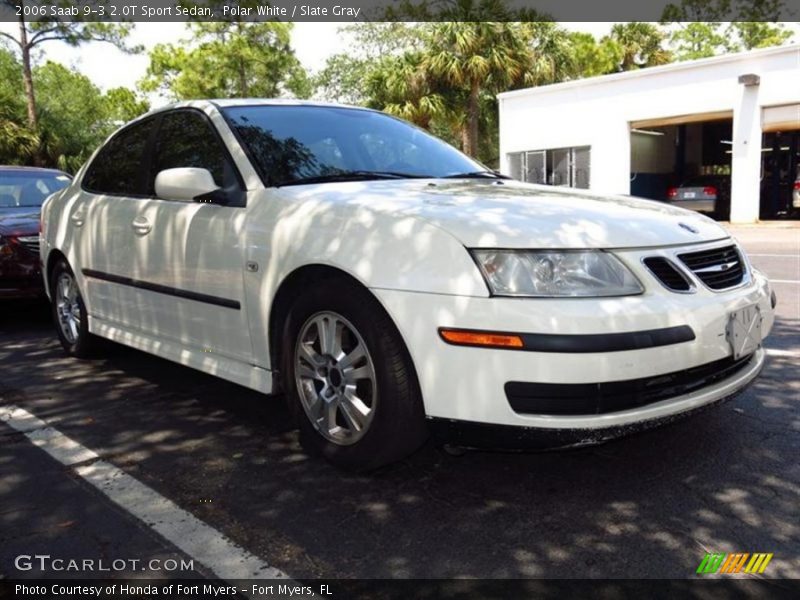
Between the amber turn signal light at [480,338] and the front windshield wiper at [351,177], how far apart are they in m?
1.21

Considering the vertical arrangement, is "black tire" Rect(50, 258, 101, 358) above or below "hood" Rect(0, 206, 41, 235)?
below

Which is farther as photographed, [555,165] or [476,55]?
[476,55]

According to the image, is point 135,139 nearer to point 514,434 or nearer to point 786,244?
point 514,434

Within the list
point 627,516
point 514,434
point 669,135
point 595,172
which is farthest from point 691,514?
point 669,135

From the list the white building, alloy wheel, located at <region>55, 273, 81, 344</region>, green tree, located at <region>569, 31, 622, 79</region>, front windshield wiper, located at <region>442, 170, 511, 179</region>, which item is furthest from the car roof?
green tree, located at <region>569, 31, 622, 79</region>

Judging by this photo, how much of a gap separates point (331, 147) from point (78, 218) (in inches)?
80.9

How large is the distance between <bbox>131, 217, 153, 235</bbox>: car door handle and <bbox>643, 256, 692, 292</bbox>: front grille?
2.61 metres

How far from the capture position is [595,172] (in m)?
21.5

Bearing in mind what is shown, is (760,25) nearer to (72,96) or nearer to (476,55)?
(476,55)

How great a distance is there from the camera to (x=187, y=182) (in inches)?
130

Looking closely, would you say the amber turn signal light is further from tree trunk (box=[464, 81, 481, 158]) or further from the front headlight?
tree trunk (box=[464, 81, 481, 158])

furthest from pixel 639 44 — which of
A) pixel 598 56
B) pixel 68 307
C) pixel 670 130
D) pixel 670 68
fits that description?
pixel 68 307

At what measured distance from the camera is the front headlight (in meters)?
2.49

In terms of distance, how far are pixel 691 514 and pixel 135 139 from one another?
12.3ft
